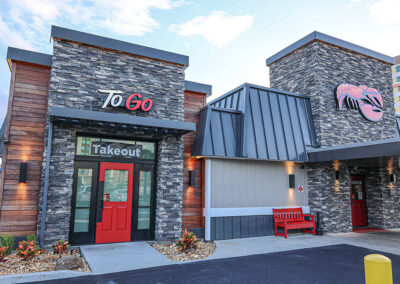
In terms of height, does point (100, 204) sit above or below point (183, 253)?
above

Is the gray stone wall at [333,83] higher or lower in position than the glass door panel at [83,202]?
higher

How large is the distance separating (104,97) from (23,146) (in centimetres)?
248

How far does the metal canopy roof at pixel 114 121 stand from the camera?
21.9ft

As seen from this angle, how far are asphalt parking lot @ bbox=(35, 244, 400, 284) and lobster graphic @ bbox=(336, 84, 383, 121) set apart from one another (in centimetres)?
692

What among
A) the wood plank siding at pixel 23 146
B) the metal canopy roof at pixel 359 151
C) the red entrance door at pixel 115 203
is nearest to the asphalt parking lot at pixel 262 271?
the red entrance door at pixel 115 203

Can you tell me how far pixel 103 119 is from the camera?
6.95m

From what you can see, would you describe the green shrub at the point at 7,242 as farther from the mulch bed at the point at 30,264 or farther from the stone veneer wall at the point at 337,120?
the stone veneer wall at the point at 337,120

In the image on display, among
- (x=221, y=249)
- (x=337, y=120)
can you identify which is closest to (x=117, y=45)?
(x=221, y=249)

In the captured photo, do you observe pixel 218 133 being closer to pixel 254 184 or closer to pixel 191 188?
pixel 191 188

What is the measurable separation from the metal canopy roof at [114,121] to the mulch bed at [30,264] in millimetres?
3343

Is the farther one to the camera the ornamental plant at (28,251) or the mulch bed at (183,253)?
the mulch bed at (183,253)

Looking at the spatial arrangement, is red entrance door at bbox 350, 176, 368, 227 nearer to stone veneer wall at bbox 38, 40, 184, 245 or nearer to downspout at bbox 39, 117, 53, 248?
stone veneer wall at bbox 38, 40, 184, 245

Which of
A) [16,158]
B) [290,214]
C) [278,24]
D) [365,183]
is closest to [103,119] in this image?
[16,158]

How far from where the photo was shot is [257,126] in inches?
395
